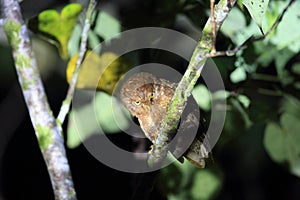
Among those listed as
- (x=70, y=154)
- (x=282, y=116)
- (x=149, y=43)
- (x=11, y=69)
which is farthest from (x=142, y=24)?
(x=11, y=69)

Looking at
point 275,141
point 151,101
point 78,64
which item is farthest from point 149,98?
point 275,141

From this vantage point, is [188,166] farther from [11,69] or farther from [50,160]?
[11,69]

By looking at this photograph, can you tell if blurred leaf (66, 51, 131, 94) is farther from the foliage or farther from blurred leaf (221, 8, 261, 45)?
blurred leaf (221, 8, 261, 45)

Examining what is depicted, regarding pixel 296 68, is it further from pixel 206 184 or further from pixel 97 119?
pixel 97 119

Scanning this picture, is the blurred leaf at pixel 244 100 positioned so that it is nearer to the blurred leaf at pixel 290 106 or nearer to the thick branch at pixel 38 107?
the blurred leaf at pixel 290 106

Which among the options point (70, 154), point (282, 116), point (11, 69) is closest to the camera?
point (282, 116)
